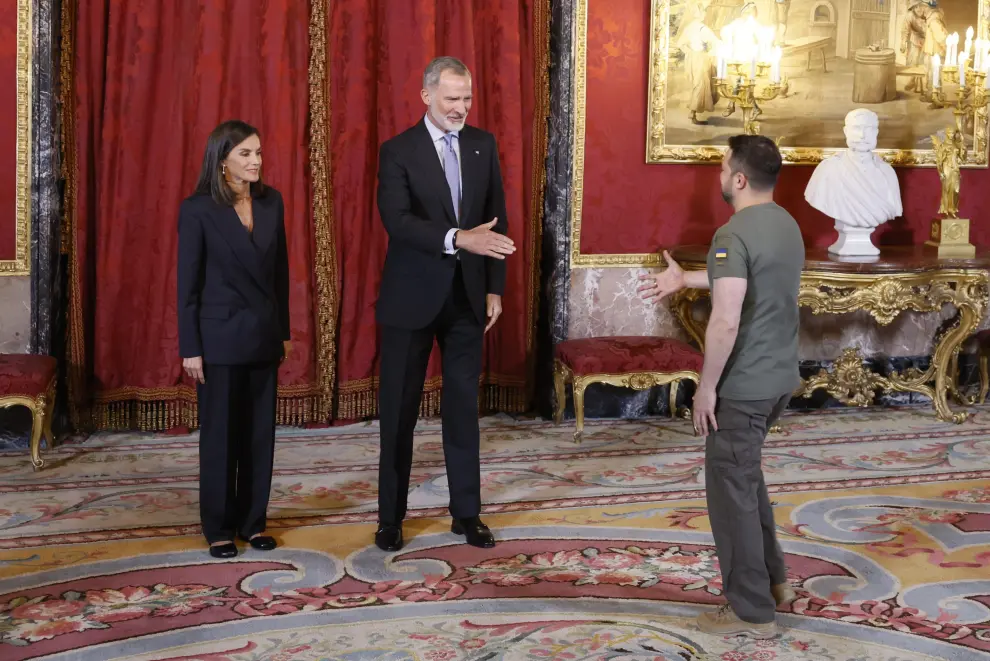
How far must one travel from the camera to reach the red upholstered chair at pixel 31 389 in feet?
16.8

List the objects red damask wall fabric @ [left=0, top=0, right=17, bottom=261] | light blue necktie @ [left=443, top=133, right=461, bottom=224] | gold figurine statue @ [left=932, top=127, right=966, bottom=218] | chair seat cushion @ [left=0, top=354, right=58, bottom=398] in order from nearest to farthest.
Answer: light blue necktie @ [left=443, top=133, right=461, bottom=224] → chair seat cushion @ [left=0, top=354, right=58, bottom=398] → red damask wall fabric @ [left=0, top=0, right=17, bottom=261] → gold figurine statue @ [left=932, top=127, right=966, bottom=218]

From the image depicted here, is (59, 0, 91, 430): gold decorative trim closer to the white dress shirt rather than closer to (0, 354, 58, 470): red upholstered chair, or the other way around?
(0, 354, 58, 470): red upholstered chair

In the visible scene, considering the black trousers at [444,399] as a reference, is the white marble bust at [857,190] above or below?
above

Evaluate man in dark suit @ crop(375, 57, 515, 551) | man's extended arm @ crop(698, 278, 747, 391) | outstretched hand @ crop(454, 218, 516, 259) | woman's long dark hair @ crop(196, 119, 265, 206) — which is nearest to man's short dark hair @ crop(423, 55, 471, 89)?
man in dark suit @ crop(375, 57, 515, 551)

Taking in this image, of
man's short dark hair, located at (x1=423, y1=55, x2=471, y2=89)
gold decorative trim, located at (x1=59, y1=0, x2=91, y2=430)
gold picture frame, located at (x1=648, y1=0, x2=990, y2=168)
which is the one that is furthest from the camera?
gold picture frame, located at (x1=648, y1=0, x2=990, y2=168)

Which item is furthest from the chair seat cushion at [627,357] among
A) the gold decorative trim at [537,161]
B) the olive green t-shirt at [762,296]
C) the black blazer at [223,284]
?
the olive green t-shirt at [762,296]

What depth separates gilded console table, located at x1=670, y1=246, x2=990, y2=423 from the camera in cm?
595

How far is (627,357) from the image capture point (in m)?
5.88

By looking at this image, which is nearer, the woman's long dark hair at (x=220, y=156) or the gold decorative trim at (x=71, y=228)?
the woman's long dark hair at (x=220, y=156)

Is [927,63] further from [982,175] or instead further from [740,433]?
[740,433]

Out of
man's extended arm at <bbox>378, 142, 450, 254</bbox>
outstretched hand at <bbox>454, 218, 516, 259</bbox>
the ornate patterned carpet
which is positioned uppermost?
man's extended arm at <bbox>378, 142, 450, 254</bbox>

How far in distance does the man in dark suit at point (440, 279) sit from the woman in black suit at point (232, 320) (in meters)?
0.41

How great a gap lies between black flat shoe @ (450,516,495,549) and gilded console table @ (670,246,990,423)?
7.66 feet

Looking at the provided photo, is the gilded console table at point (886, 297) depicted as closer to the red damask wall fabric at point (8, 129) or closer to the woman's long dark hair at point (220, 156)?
the woman's long dark hair at point (220, 156)
